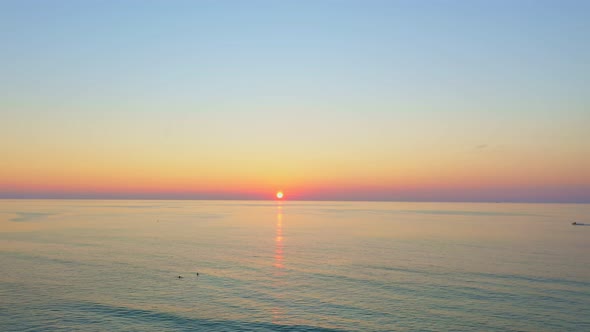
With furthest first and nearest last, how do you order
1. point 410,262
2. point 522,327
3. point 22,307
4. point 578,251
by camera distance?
point 578,251 → point 410,262 → point 22,307 → point 522,327

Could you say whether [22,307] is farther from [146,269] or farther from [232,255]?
[232,255]

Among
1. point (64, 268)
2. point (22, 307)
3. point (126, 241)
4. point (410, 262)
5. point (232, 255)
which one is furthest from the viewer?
point (126, 241)

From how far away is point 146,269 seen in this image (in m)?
95.1

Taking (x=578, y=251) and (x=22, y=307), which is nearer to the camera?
(x=22, y=307)

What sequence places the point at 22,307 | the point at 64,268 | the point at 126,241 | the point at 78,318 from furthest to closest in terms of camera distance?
the point at 126,241, the point at 64,268, the point at 22,307, the point at 78,318

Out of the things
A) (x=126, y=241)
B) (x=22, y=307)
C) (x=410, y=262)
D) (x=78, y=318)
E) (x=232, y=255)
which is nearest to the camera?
(x=78, y=318)

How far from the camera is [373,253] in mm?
122000

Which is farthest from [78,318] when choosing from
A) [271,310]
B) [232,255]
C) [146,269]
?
[232,255]

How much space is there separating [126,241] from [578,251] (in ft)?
491

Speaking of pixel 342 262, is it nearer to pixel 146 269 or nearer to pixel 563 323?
pixel 146 269

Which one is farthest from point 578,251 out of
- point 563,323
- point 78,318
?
point 78,318

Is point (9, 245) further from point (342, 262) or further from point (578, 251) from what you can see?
point (578, 251)

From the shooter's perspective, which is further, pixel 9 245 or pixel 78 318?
pixel 9 245

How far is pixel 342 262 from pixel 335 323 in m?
48.0
